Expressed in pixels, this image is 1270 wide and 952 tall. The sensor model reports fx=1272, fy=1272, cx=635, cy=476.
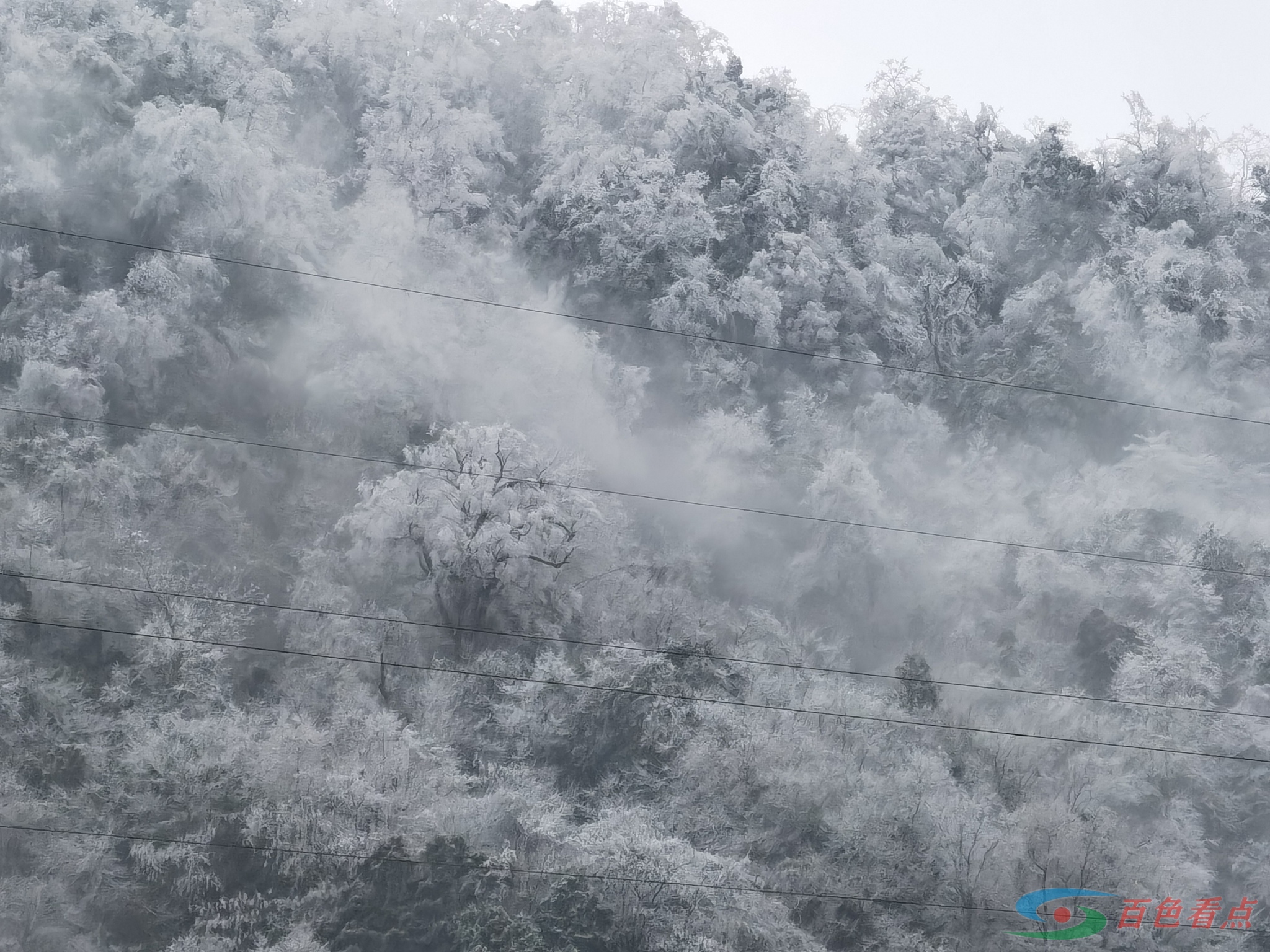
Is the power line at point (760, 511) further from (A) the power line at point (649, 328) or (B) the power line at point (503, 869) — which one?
(B) the power line at point (503, 869)

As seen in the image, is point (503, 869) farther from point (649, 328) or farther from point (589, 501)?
point (649, 328)

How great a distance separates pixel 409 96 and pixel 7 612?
14737mm

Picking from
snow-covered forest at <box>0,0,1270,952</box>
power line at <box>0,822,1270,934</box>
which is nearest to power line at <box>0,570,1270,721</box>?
snow-covered forest at <box>0,0,1270,952</box>

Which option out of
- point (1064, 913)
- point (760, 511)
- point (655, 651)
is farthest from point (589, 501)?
point (1064, 913)

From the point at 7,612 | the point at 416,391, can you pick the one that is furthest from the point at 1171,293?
the point at 7,612

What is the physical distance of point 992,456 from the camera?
2884 centimetres

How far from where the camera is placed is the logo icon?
22.6 meters

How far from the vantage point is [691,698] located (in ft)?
79.3

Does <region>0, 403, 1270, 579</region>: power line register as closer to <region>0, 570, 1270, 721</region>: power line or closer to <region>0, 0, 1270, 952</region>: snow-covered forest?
<region>0, 0, 1270, 952</region>: snow-covered forest

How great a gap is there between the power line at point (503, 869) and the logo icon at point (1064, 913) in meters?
0.17

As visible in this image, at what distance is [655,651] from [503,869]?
5.27 metres

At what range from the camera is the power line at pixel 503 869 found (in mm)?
21031

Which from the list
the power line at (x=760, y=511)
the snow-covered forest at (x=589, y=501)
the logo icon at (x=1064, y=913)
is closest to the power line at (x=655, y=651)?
the snow-covered forest at (x=589, y=501)

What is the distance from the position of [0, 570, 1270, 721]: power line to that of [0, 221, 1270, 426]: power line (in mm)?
7175
